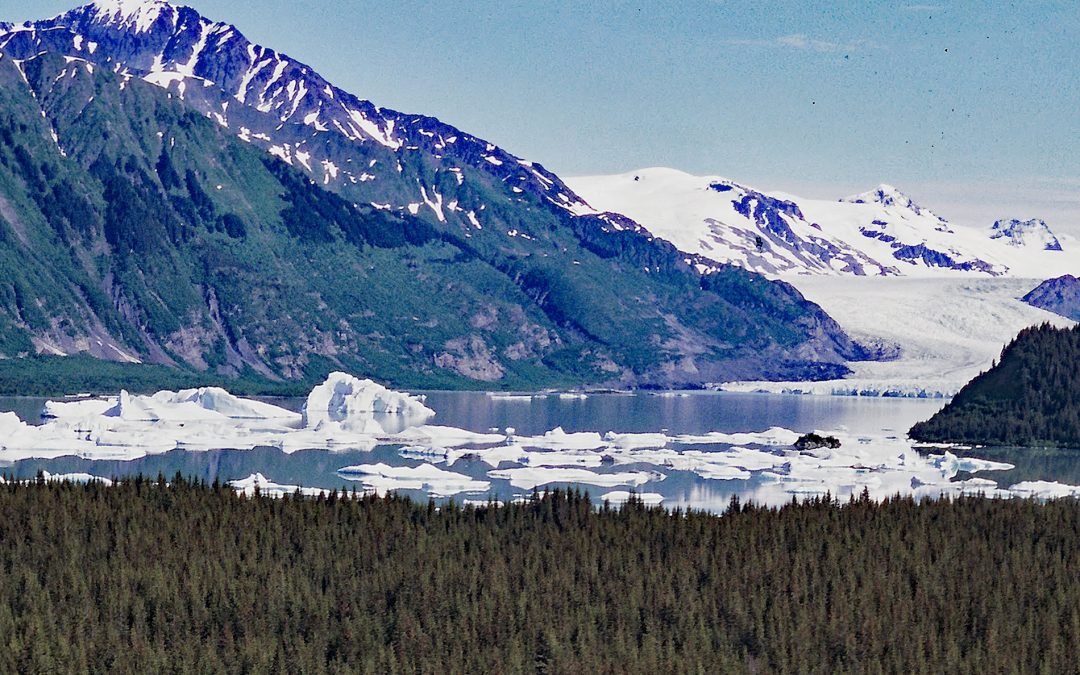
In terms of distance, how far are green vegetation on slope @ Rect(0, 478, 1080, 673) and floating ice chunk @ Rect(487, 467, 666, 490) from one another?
27.7 meters

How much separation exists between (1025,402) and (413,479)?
71970mm

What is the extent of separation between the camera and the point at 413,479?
107312mm

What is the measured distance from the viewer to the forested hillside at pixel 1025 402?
156000 mm

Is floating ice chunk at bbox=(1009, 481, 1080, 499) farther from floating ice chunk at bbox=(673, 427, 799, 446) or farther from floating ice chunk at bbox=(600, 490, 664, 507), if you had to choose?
floating ice chunk at bbox=(673, 427, 799, 446)

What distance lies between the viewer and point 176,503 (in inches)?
3086

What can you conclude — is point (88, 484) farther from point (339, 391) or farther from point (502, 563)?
point (339, 391)

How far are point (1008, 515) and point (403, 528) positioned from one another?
27.0m

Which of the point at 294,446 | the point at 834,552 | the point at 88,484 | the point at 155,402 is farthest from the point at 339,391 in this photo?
the point at 834,552

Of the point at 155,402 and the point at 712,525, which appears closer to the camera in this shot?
the point at 712,525

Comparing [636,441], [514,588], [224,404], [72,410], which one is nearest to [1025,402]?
[636,441]

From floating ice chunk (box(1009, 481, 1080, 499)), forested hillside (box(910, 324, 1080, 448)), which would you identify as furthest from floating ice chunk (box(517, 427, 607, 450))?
floating ice chunk (box(1009, 481, 1080, 499))

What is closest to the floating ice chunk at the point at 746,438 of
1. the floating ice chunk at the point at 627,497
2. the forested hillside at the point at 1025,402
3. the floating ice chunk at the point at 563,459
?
the forested hillside at the point at 1025,402

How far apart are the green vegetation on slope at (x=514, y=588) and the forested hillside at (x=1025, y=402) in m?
77.0

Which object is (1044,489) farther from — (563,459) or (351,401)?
(351,401)
